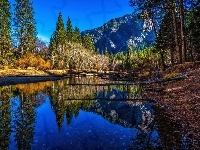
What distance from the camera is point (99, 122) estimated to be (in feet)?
38.9

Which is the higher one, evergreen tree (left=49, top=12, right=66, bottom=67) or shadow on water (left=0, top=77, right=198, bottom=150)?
evergreen tree (left=49, top=12, right=66, bottom=67)

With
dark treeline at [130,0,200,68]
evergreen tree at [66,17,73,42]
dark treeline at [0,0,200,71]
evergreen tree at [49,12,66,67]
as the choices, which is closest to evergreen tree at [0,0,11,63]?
dark treeline at [0,0,200,71]

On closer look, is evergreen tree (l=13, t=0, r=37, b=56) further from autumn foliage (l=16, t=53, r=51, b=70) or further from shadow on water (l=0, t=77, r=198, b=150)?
shadow on water (l=0, t=77, r=198, b=150)

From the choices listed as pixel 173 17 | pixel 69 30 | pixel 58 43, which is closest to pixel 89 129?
pixel 173 17

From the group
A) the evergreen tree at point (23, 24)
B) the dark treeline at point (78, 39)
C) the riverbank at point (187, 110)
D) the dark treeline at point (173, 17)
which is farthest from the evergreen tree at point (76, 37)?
the riverbank at point (187, 110)

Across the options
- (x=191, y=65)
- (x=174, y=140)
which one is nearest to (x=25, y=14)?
(x=191, y=65)

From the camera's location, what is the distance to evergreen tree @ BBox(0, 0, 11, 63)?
2603 inches

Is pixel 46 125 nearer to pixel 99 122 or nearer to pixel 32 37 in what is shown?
Answer: pixel 99 122

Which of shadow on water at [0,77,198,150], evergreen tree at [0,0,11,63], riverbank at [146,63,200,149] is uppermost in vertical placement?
evergreen tree at [0,0,11,63]

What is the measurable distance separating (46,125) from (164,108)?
575 centimetres

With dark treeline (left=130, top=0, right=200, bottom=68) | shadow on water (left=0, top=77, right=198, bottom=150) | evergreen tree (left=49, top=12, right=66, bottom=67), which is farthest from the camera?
evergreen tree (left=49, top=12, right=66, bottom=67)

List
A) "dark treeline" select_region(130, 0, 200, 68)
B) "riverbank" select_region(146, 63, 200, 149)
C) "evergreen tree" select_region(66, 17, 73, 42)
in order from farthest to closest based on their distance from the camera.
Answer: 1. "evergreen tree" select_region(66, 17, 73, 42)
2. "dark treeline" select_region(130, 0, 200, 68)
3. "riverbank" select_region(146, 63, 200, 149)

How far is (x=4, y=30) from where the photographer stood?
66500 mm

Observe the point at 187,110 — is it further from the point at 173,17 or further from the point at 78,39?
the point at 78,39
